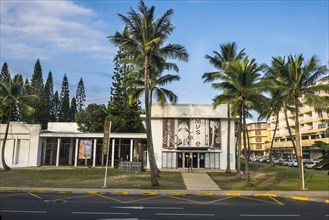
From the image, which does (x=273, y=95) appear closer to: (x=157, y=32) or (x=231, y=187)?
(x=231, y=187)

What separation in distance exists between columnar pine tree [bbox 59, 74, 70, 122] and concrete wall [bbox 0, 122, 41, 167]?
3887 cm

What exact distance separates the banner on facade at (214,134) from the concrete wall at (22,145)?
67.3 ft

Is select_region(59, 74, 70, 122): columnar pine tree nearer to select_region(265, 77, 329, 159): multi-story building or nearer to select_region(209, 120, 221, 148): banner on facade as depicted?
select_region(209, 120, 221, 148): banner on facade

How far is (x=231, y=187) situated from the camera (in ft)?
70.9

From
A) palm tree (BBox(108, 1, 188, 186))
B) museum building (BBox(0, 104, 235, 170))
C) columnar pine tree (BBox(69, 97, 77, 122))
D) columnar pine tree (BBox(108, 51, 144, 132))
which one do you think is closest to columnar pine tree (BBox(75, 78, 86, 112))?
columnar pine tree (BBox(69, 97, 77, 122))

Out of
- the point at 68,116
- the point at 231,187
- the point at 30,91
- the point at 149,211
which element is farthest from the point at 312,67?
the point at 68,116

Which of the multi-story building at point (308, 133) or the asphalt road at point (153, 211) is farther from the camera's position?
the multi-story building at point (308, 133)

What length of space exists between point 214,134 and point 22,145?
75.4ft

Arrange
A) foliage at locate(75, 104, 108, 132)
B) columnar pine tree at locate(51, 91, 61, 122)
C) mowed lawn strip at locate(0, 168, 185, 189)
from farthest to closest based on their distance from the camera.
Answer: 1. columnar pine tree at locate(51, 91, 61, 122)
2. foliage at locate(75, 104, 108, 132)
3. mowed lawn strip at locate(0, 168, 185, 189)

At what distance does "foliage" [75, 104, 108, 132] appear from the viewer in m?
53.1

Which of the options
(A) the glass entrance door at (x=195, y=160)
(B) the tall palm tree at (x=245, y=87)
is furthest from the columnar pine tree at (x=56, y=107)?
(B) the tall palm tree at (x=245, y=87)

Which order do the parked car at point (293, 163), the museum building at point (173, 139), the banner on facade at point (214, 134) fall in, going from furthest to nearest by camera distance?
the parked car at point (293, 163)
the banner on facade at point (214, 134)
the museum building at point (173, 139)

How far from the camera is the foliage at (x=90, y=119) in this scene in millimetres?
53094

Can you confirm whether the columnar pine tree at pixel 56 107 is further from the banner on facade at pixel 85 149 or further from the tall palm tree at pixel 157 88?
the tall palm tree at pixel 157 88
